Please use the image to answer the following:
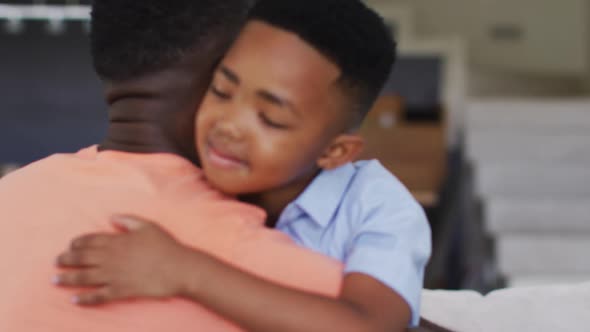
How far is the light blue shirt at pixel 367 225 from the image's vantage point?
0.60 metres

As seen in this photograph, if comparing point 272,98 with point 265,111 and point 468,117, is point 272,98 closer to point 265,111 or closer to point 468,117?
point 265,111

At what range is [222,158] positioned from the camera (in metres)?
0.61

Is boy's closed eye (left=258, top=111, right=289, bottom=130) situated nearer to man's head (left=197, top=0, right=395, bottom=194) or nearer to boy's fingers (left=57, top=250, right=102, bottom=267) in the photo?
man's head (left=197, top=0, right=395, bottom=194)

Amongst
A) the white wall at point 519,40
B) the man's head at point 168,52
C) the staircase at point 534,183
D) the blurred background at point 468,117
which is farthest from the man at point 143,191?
the white wall at point 519,40

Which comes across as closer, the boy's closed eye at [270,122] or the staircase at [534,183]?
the boy's closed eye at [270,122]

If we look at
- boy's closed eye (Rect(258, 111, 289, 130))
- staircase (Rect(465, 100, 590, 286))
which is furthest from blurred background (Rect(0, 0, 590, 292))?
boy's closed eye (Rect(258, 111, 289, 130))

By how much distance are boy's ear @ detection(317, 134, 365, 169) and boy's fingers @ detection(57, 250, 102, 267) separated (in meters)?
0.18

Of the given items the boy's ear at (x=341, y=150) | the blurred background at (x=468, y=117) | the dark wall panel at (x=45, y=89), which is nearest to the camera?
the boy's ear at (x=341, y=150)

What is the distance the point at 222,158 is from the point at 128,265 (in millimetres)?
105

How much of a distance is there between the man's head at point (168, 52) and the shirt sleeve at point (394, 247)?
150mm

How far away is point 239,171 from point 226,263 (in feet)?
0.25

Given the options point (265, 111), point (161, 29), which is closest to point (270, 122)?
point (265, 111)

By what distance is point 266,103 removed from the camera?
580 mm

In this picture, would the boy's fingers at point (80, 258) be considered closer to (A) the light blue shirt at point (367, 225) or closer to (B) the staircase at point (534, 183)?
(A) the light blue shirt at point (367, 225)
